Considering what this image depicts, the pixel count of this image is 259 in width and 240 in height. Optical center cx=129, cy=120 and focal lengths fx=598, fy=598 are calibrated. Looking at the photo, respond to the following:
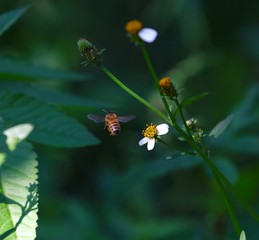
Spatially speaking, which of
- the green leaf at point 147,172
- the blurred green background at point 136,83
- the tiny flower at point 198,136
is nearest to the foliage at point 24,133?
the tiny flower at point 198,136

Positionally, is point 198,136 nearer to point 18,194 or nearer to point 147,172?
point 18,194

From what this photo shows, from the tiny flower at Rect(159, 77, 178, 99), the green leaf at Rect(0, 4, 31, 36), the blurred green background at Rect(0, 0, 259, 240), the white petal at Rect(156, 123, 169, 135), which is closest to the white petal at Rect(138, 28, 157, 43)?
the tiny flower at Rect(159, 77, 178, 99)

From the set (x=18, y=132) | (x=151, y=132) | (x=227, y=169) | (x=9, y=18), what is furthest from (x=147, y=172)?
(x=18, y=132)

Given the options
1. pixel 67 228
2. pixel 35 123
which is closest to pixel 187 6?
pixel 67 228

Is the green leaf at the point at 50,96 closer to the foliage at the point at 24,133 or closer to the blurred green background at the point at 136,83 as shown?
the foliage at the point at 24,133

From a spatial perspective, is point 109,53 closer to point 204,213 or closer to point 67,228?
point 204,213

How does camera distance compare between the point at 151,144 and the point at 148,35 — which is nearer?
the point at 148,35

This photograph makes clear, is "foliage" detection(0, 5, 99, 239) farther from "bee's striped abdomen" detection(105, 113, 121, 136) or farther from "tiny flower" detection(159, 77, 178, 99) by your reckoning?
"tiny flower" detection(159, 77, 178, 99)
